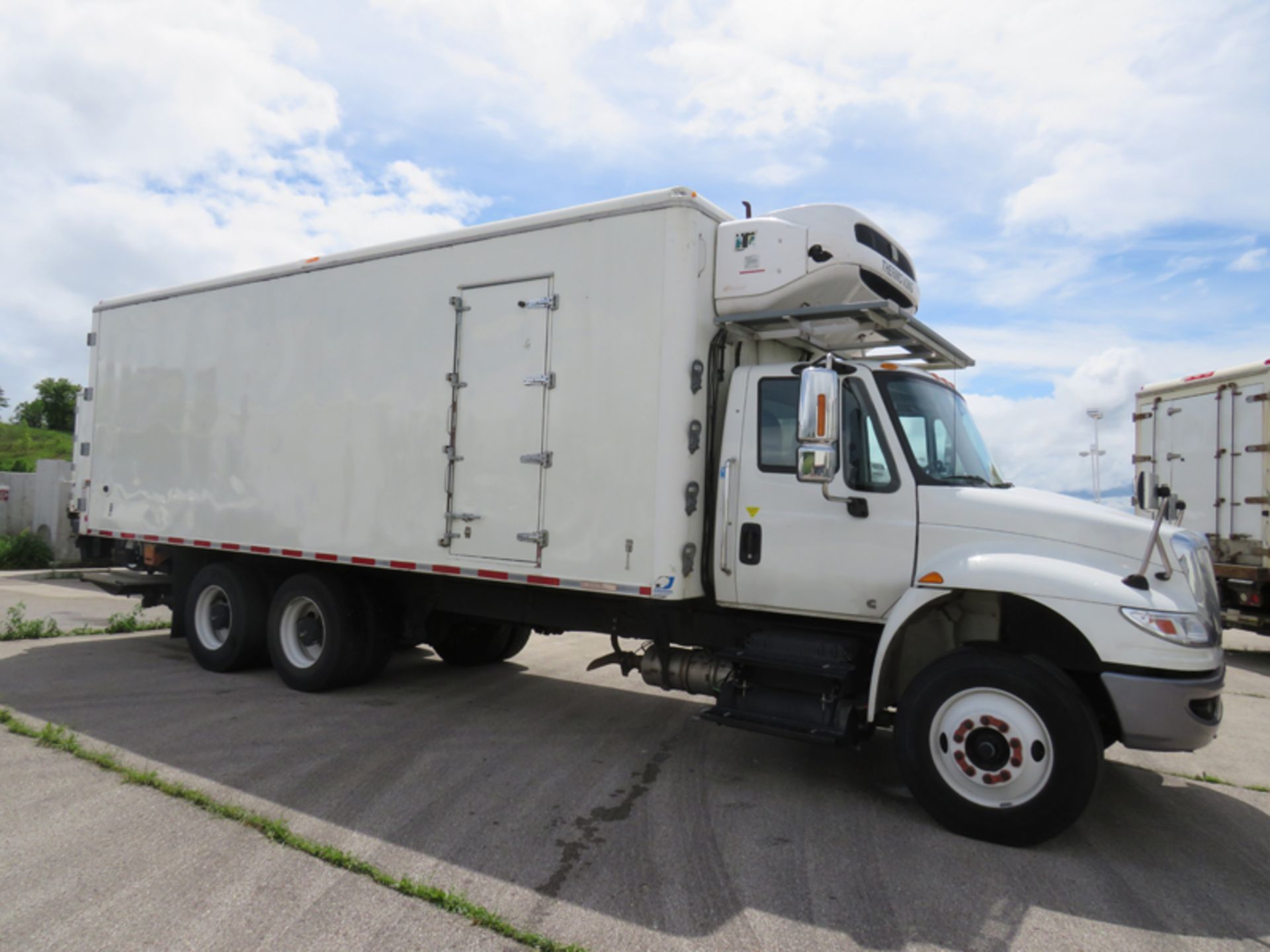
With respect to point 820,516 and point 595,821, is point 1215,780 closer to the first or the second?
point 820,516

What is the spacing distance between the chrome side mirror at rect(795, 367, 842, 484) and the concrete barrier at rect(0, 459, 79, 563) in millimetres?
16346

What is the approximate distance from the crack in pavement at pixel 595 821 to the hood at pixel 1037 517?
228 cm

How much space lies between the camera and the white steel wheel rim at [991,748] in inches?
172

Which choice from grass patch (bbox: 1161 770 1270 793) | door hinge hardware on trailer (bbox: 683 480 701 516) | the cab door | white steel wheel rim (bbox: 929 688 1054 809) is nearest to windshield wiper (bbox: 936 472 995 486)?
the cab door

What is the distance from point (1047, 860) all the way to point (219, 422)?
7.20 meters

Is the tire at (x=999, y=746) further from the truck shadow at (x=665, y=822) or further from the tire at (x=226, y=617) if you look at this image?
the tire at (x=226, y=617)

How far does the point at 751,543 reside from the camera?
5.36 metres

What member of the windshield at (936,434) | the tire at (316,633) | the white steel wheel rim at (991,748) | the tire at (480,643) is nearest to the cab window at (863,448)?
the windshield at (936,434)

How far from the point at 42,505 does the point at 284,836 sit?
15.8m

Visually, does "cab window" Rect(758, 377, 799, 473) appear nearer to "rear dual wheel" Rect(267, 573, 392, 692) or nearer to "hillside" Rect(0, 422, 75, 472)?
"rear dual wheel" Rect(267, 573, 392, 692)

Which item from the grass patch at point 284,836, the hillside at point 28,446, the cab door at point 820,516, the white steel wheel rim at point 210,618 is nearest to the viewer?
the grass patch at point 284,836

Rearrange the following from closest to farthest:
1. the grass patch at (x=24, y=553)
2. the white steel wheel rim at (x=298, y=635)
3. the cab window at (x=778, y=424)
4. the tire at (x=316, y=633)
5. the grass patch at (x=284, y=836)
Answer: the grass patch at (x=284, y=836) < the cab window at (x=778, y=424) < the tire at (x=316, y=633) < the white steel wheel rim at (x=298, y=635) < the grass patch at (x=24, y=553)

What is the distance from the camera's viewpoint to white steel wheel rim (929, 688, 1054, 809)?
4.36m

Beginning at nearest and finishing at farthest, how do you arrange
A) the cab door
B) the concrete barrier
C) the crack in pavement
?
the crack in pavement, the cab door, the concrete barrier
